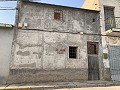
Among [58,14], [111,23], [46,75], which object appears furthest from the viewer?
[111,23]

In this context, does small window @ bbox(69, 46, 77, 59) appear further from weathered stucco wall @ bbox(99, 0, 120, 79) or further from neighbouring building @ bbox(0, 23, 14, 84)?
neighbouring building @ bbox(0, 23, 14, 84)

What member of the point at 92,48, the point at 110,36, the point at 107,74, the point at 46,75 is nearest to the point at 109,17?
the point at 110,36

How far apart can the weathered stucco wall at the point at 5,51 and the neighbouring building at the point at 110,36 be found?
7.76m

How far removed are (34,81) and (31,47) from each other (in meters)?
2.52

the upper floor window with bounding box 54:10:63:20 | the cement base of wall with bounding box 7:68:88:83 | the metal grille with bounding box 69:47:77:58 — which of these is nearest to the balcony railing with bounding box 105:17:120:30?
the metal grille with bounding box 69:47:77:58

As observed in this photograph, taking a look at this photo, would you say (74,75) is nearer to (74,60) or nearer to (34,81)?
(74,60)

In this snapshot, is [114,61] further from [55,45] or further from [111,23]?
[55,45]

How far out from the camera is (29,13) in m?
10.2

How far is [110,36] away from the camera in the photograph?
11602mm

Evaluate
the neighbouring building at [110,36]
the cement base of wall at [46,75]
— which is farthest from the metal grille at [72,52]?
the neighbouring building at [110,36]

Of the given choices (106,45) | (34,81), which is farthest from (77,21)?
(34,81)

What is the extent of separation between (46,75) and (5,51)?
11.3 ft

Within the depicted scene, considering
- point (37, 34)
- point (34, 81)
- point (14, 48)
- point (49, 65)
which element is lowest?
point (34, 81)

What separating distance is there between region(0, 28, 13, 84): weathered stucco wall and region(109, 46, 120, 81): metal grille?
27.4ft
